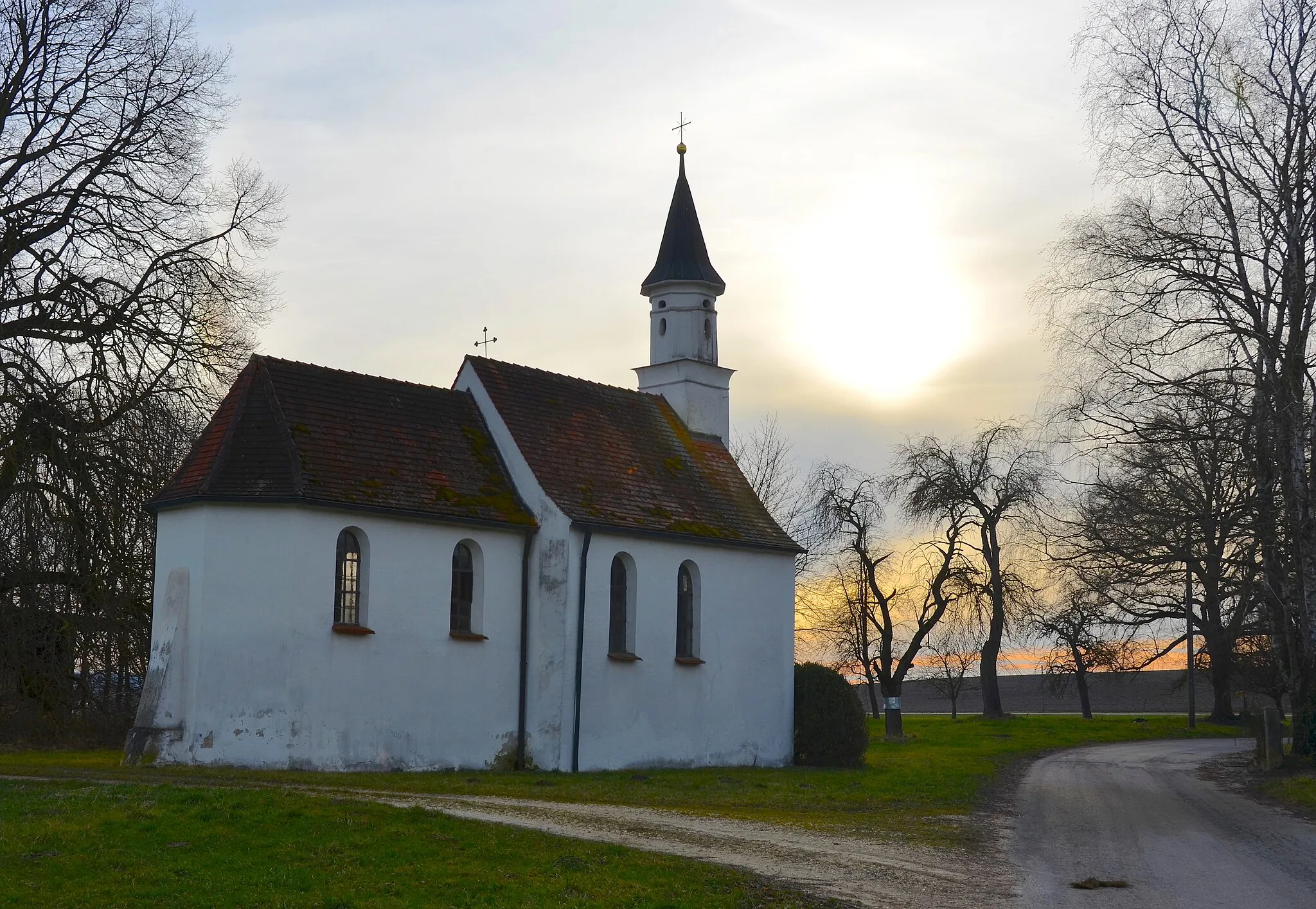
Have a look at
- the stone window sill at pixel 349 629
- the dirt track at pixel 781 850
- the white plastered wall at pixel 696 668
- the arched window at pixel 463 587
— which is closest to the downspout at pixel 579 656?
the white plastered wall at pixel 696 668

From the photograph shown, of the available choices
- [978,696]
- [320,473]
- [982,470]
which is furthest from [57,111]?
[978,696]

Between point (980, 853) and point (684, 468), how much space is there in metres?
17.4

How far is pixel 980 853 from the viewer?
1522 centimetres

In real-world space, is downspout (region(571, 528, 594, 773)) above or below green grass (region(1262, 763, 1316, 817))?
above

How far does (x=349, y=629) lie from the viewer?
23188mm

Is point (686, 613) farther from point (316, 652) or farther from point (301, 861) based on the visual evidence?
point (301, 861)

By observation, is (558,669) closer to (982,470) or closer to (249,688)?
(249,688)

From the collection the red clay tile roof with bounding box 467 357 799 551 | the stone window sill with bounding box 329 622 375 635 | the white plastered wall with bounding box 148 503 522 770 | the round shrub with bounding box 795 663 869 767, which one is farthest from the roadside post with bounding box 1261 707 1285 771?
the stone window sill with bounding box 329 622 375 635

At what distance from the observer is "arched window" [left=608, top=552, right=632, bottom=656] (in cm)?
2778

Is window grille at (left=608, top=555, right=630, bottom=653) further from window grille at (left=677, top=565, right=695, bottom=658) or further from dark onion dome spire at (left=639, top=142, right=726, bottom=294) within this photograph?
dark onion dome spire at (left=639, top=142, right=726, bottom=294)

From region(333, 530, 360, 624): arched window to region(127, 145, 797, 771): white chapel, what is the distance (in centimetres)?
4

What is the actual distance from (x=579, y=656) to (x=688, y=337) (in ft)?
37.2

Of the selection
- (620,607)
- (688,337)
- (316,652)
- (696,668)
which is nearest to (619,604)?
(620,607)

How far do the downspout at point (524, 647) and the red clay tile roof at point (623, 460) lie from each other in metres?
1.23
